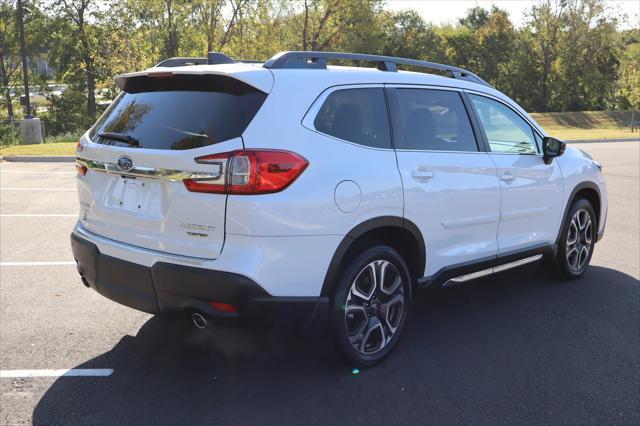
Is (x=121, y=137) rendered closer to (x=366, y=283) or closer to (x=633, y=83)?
(x=366, y=283)

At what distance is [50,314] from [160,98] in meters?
2.12

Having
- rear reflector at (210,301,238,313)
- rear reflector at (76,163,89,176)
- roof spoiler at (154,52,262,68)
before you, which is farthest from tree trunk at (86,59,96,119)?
rear reflector at (210,301,238,313)

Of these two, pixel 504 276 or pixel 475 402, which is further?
pixel 504 276

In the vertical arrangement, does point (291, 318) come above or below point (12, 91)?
below

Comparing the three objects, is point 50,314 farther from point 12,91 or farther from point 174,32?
point 12,91

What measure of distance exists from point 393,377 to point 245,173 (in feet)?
5.17

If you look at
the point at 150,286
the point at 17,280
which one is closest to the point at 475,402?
the point at 150,286

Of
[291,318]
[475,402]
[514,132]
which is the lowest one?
[475,402]

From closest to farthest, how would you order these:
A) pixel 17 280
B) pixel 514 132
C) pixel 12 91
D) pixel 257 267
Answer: pixel 257 267 → pixel 514 132 → pixel 17 280 → pixel 12 91

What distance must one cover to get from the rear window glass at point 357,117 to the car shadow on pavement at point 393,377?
55.5 inches

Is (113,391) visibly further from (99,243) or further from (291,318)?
(291,318)

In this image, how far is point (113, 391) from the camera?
343cm

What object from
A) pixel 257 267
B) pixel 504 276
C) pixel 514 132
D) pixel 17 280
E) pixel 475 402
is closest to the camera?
pixel 257 267

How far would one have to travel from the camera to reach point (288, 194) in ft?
10.4
